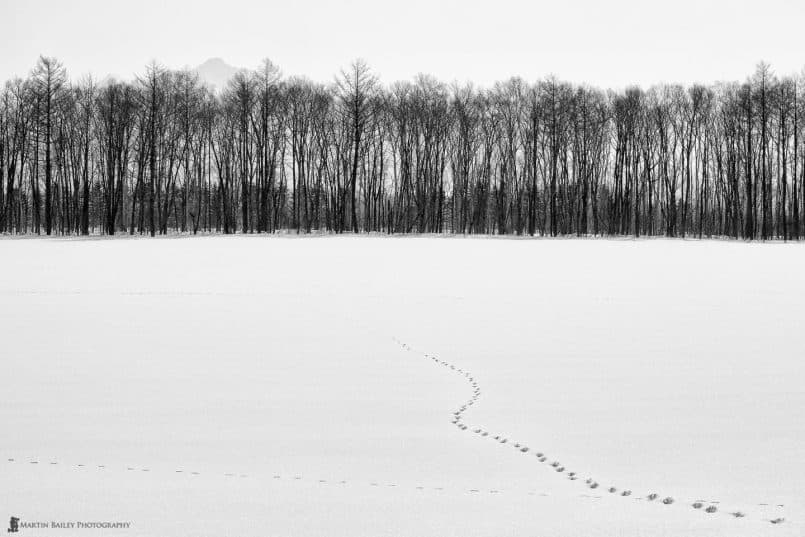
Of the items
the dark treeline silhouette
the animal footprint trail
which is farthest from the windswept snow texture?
the dark treeline silhouette

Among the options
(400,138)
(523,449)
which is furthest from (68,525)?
(400,138)

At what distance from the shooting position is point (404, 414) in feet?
20.9

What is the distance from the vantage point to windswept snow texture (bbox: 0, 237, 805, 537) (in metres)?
4.16

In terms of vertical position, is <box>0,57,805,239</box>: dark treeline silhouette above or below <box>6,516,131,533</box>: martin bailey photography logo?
above

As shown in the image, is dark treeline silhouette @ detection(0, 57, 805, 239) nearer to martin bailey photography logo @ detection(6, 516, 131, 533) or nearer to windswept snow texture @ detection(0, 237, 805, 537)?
windswept snow texture @ detection(0, 237, 805, 537)

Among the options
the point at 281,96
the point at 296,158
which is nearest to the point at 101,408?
the point at 281,96

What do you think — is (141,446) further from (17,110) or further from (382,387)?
(17,110)

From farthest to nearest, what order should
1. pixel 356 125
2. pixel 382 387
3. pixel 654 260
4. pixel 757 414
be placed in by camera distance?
1. pixel 356 125
2. pixel 654 260
3. pixel 382 387
4. pixel 757 414

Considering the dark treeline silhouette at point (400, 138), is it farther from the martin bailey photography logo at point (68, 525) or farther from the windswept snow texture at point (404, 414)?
the martin bailey photography logo at point (68, 525)

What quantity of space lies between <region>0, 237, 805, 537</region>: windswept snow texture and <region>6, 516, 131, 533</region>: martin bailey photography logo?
6 centimetres

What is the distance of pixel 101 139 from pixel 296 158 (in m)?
13.2

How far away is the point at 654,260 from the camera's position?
27969 mm

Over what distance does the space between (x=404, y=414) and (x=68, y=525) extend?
3033mm

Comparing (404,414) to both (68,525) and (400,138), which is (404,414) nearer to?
(68,525)
